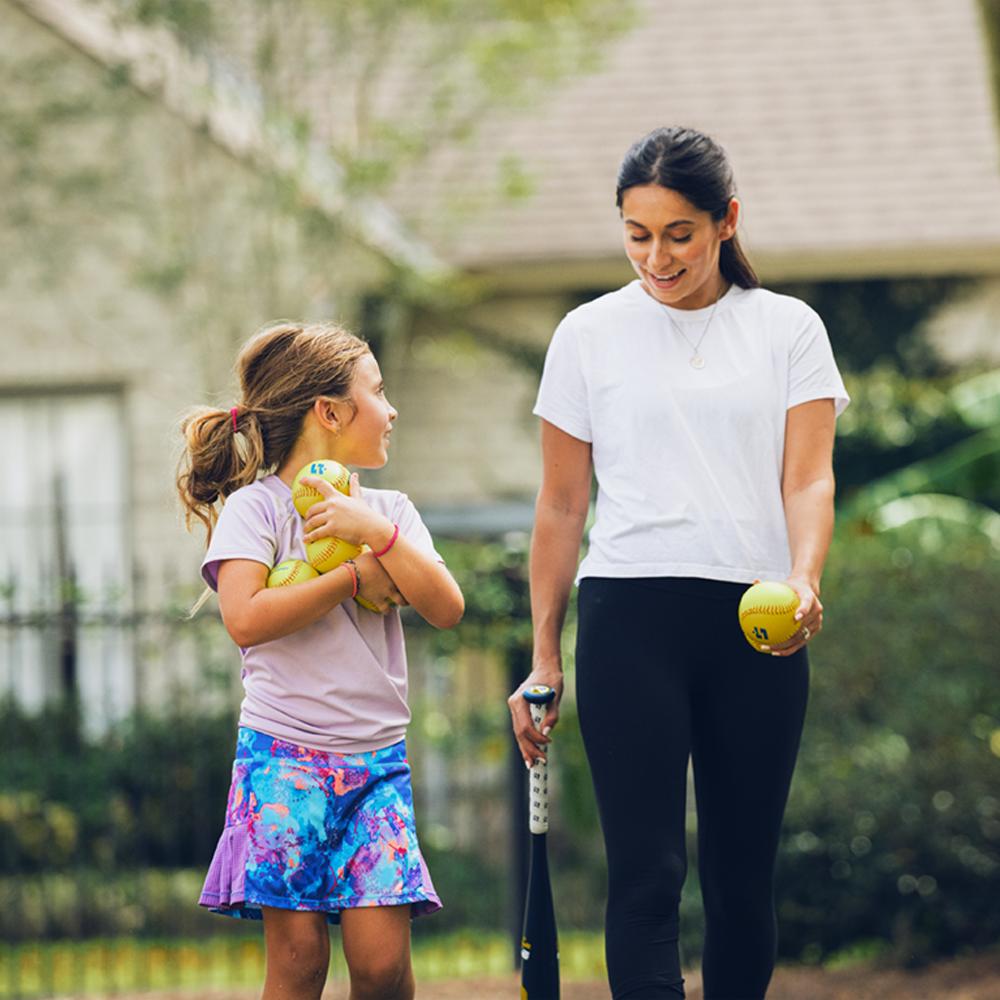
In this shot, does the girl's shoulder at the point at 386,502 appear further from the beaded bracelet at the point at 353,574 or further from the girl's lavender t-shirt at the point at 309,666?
the beaded bracelet at the point at 353,574

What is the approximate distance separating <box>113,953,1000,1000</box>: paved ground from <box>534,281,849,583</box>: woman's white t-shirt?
3070 millimetres

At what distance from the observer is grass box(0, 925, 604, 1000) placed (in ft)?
24.6

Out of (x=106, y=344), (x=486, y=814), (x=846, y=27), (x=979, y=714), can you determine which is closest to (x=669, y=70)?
(x=846, y=27)

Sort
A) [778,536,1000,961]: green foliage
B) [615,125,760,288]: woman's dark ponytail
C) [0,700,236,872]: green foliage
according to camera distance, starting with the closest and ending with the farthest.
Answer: [615,125,760,288]: woman's dark ponytail → [778,536,1000,961]: green foliage → [0,700,236,872]: green foliage

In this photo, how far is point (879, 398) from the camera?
10.9m

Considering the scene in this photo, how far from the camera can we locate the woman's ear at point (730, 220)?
155 inches

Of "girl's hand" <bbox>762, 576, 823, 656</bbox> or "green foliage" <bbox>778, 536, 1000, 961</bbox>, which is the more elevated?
"girl's hand" <bbox>762, 576, 823, 656</bbox>

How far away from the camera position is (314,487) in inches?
144

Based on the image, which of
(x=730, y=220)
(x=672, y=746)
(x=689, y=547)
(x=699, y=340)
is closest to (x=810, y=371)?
(x=699, y=340)

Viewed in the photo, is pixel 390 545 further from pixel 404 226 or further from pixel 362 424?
pixel 404 226

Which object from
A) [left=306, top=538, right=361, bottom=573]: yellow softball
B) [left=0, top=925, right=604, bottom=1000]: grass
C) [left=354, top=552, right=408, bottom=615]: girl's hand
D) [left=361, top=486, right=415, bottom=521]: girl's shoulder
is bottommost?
[left=0, top=925, right=604, bottom=1000]: grass

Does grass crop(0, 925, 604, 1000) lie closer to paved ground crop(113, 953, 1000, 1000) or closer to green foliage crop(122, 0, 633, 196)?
paved ground crop(113, 953, 1000, 1000)

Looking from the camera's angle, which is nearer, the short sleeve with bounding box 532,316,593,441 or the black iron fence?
the short sleeve with bounding box 532,316,593,441

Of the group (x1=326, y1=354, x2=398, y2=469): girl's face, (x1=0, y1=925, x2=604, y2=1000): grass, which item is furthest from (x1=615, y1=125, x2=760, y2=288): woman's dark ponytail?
(x1=0, y1=925, x2=604, y2=1000): grass
